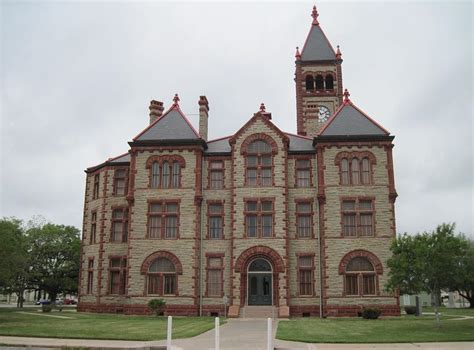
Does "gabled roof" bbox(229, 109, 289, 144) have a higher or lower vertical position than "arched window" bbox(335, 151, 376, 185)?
higher

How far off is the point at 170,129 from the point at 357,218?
1592cm

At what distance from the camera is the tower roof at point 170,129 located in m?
38.4

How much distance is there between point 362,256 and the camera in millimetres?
34844

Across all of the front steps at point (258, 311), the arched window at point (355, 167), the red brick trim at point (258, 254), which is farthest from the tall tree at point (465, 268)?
the front steps at point (258, 311)

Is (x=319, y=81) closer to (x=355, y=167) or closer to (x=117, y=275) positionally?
(x=355, y=167)

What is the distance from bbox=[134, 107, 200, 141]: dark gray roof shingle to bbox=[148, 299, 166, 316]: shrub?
484 inches

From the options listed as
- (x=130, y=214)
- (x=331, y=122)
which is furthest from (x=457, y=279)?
(x=130, y=214)

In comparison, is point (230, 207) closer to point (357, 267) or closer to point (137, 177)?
point (137, 177)

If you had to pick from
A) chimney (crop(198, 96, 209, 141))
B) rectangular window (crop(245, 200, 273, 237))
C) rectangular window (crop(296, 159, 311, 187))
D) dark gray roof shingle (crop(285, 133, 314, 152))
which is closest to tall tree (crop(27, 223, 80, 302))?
chimney (crop(198, 96, 209, 141))

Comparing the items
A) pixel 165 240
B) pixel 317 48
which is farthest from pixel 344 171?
pixel 317 48

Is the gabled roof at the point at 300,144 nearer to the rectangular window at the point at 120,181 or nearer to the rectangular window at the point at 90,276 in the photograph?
the rectangular window at the point at 120,181

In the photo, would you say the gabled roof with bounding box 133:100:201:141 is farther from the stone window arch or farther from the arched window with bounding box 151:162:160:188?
the stone window arch

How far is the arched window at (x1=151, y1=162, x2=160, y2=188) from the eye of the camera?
37656 millimetres

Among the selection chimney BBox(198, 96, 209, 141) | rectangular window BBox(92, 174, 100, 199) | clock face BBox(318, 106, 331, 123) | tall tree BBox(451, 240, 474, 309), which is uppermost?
clock face BBox(318, 106, 331, 123)
